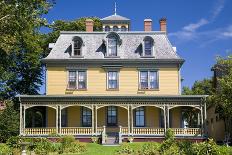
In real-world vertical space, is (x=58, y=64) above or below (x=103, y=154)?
above

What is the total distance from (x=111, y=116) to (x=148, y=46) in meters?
7.45

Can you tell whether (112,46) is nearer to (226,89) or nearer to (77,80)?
(77,80)

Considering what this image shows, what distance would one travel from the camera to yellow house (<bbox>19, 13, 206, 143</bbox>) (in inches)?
1444

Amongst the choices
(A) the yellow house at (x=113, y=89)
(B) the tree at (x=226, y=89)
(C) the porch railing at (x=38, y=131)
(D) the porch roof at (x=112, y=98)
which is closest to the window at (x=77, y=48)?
(A) the yellow house at (x=113, y=89)

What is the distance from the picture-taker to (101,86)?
3938 centimetres

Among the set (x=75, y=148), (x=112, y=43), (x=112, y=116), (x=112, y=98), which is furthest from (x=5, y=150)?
(x=112, y=43)

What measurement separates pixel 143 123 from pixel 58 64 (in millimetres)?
9376

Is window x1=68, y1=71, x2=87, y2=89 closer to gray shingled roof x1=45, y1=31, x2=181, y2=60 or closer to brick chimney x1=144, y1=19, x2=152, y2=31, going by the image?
gray shingled roof x1=45, y1=31, x2=181, y2=60

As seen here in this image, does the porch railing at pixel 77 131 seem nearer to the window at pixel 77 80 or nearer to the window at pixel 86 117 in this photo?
the window at pixel 86 117

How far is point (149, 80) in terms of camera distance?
1551 inches

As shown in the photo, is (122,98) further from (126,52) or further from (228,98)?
(228,98)

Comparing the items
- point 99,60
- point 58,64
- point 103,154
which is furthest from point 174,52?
point 103,154

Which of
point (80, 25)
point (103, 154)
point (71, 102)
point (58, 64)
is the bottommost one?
point (103, 154)

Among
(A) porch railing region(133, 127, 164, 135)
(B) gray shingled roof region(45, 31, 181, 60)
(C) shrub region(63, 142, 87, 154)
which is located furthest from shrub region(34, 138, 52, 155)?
(B) gray shingled roof region(45, 31, 181, 60)
